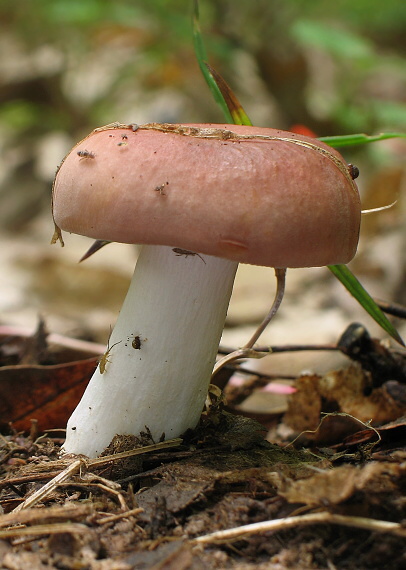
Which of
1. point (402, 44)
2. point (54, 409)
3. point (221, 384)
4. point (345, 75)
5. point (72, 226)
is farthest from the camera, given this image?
point (402, 44)

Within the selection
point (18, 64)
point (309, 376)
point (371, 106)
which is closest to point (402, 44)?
point (371, 106)

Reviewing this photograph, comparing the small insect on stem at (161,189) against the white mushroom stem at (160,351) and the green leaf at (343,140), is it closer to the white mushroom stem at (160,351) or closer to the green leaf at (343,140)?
the white mushroom stem at (160,351)

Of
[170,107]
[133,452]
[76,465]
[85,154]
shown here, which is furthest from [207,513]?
[170,107]

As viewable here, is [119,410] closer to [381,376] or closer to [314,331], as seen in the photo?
[381,376]

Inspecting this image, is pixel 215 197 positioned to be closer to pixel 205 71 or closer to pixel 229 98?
pixel 229 98

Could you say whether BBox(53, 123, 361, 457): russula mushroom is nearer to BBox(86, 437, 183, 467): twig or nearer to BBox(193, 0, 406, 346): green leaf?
BBox(86, 437, 183, 467): twig

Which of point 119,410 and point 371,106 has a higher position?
point 371,106

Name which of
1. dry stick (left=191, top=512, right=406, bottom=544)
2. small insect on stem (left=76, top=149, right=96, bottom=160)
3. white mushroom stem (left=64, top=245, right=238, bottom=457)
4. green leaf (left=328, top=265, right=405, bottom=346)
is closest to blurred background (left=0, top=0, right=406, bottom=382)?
green leaf (left=328, top=265, right=405, bottom=346)
